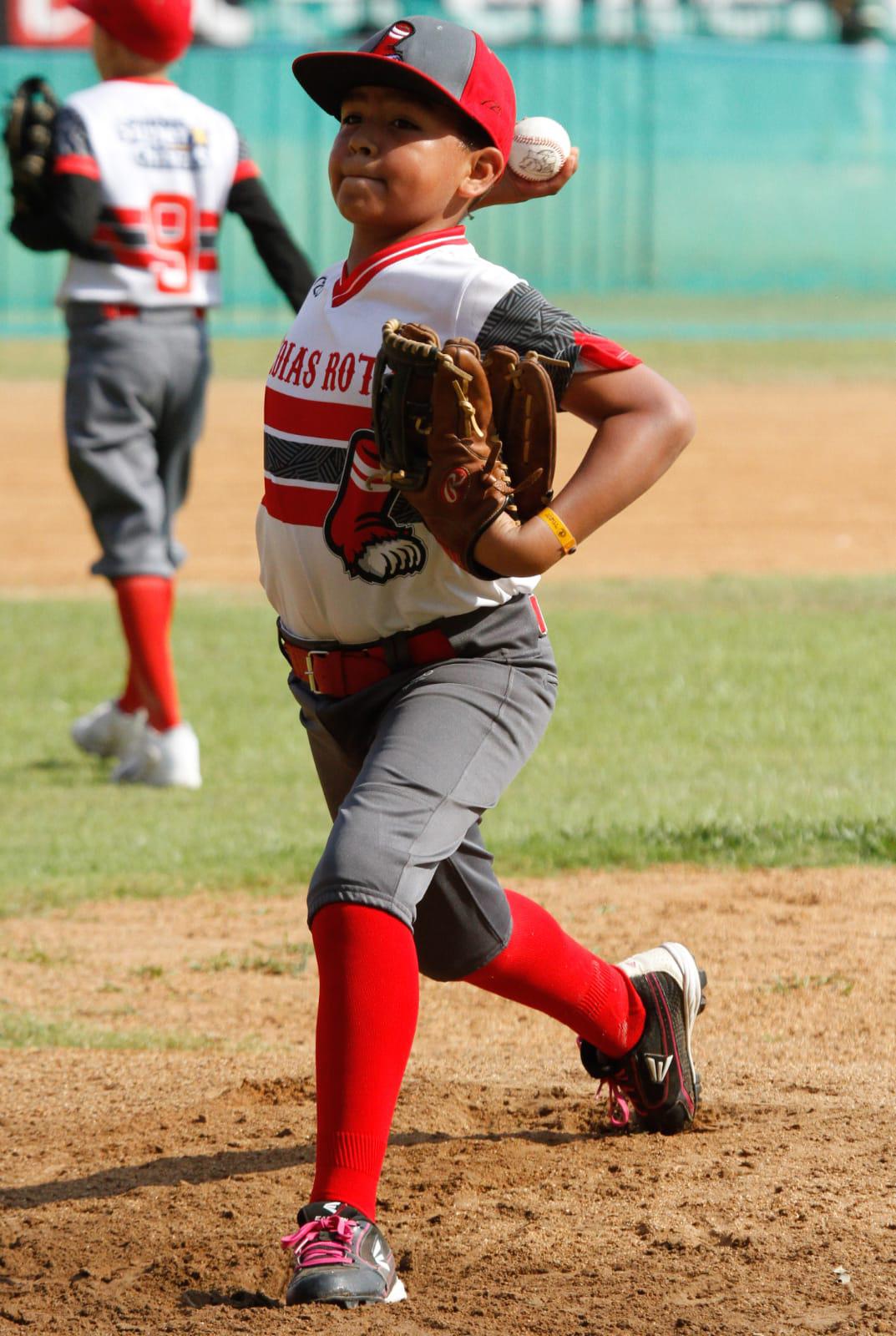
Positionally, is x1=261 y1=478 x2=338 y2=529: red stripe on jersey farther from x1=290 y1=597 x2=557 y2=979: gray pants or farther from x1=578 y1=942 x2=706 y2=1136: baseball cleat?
x1=578 y1=942 x2=706 y2=1136: baseball cleat

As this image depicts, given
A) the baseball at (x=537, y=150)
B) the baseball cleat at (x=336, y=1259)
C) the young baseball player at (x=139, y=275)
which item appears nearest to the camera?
the baseball cleat at (x=336, y=1259)

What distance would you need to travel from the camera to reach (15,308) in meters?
25.5

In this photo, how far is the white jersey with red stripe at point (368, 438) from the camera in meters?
2.90

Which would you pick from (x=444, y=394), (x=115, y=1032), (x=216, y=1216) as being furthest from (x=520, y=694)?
(x=115, y=1032)

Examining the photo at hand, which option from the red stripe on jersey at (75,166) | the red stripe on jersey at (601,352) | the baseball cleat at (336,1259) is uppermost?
the red stripe on jersey at (601,352)

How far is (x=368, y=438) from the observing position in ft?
9.74

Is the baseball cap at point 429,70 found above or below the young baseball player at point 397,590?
above

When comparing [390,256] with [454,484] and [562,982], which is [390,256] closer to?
[454,484]

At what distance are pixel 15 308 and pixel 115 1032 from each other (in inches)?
883

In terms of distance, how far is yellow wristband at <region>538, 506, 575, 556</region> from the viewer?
9.24ft

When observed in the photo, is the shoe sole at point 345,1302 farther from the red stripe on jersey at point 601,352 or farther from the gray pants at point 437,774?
the red stripe on jersey at point 601,352

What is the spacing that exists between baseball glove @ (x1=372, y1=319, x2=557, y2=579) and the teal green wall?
2354cm

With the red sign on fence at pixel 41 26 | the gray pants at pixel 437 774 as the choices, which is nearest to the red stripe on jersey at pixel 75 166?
the gray pants at pixel 437 774

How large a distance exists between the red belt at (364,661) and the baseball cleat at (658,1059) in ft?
2.92
